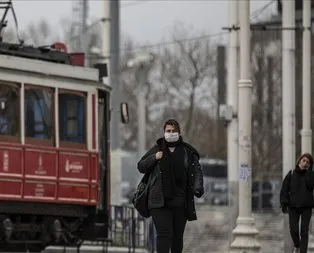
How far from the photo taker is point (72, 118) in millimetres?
21797

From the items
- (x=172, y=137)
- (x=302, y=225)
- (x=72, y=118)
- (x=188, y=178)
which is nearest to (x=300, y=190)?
(x=302, y=225)

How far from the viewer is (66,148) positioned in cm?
2144

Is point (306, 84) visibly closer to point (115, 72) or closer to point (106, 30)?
point (115, 72)

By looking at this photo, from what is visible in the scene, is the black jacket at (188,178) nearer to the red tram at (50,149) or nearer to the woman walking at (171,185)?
the woman walking at (171,185)

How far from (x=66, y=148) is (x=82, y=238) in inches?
79.4

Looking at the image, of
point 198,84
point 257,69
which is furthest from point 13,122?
point 198,84

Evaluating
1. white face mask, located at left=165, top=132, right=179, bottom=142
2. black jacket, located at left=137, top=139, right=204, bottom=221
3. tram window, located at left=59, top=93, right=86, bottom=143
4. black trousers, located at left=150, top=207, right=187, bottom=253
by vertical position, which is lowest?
black trousers, located at left=150, top=207, right=187, bottom=253

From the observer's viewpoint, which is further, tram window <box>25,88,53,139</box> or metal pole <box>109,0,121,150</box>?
metal pole <box>109,0,121,150</box>

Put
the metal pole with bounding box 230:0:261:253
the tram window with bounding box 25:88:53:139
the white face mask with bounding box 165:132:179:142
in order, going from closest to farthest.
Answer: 1. the white face mask with bounding box 165:132:179:142
2. the metal pole with bounding box 230:0:261:253
3. the tram window with bounding box 25:88:53:139

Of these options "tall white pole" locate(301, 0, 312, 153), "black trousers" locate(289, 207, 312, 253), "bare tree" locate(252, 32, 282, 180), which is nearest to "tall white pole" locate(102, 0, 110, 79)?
"tall white pole" locate(301, 0, 312, 153)

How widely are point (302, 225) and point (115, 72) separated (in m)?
11.8

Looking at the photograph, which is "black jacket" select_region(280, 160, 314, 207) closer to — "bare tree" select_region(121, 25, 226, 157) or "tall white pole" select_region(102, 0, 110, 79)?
"tall white pole" select_region(102, 0, 110, 79)

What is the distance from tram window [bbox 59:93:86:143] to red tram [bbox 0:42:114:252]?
18mm

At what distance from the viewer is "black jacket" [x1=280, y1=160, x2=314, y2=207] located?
1872 cm
